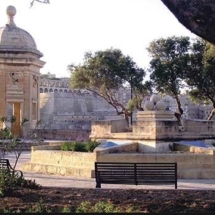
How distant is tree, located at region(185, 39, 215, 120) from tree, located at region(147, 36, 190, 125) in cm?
62

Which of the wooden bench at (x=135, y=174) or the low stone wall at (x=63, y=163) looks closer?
the wooden bench at (x=135, y=174)

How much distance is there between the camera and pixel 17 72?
37.3 m

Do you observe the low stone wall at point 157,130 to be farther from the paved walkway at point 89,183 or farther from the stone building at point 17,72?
the stone building at point 17,72

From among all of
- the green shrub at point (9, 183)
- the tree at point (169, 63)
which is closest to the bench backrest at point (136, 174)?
the green shrub at point (9, 183)

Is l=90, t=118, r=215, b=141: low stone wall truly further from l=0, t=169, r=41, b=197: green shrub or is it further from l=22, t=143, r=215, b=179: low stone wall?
l=0, t=169, r=41, b=197: green shrub

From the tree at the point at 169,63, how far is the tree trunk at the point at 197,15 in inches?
1290

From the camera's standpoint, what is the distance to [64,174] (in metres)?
18.1

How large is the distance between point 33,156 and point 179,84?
23.2 metres

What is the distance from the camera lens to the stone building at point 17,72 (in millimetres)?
36812

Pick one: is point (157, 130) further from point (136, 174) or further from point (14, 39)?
point (14, 39)

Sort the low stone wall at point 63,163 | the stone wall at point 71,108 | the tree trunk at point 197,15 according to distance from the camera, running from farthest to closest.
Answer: the stone wall at point 71,108, the low stone wall at point 63,163, the tree trunk at point 197,15

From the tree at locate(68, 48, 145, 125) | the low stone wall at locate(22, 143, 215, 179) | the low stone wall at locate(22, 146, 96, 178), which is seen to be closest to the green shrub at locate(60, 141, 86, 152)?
the low stone wall at locate(22, 146, 96, 178)

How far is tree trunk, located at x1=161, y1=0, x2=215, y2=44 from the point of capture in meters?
7.74

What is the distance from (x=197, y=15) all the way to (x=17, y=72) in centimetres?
3061
